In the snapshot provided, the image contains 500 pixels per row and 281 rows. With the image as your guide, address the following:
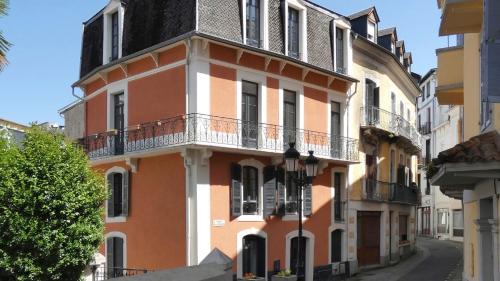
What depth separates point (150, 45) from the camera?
19.2 metres

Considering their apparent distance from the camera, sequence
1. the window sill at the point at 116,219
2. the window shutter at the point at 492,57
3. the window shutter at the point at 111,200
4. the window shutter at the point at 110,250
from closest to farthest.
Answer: the window shutter at the point at 492,57
the window sill at the point at 116,219
the window shutter at the point at 110,250
the window shutter at the point at 111,200

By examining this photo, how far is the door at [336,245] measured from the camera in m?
22.8

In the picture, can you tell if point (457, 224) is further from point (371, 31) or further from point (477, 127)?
point (477, 127)

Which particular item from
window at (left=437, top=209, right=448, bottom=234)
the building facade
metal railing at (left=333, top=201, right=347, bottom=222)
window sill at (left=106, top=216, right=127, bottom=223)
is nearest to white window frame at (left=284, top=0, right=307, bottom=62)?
the building facade

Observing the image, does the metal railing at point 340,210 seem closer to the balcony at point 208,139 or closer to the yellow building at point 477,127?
the balcony at point 208,139

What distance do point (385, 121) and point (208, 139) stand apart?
1218 cm

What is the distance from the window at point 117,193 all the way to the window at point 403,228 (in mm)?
16469

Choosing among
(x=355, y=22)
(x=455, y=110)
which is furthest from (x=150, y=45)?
(x=455, y=110)

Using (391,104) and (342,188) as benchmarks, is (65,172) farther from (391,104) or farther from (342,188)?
(391,104)

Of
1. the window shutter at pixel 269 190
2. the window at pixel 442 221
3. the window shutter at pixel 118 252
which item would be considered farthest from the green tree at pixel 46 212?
the window at pixel 442 221

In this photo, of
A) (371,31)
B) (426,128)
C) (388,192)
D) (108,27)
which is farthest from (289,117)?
(426,128)

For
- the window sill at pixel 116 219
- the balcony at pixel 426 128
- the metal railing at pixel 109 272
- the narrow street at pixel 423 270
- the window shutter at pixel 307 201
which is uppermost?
the balcony at pixel 426 128

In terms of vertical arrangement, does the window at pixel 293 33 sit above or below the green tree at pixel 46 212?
above

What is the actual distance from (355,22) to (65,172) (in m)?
17.1
